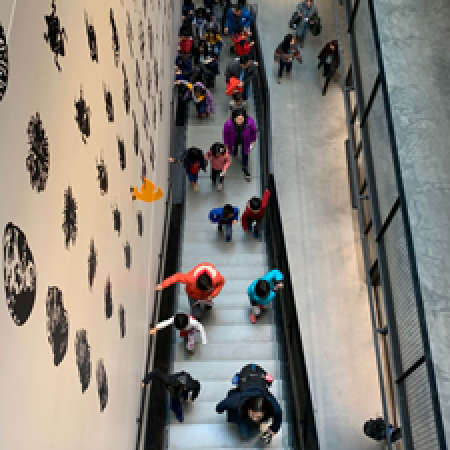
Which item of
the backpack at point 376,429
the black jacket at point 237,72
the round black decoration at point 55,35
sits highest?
the black jacket at point 237,72

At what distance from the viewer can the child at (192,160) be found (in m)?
9.62

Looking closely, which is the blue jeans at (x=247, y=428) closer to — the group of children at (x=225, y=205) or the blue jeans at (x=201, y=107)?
the group of children at (x=225, y=205)

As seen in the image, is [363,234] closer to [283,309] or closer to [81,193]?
[283,309]

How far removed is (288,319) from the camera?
7.66 m

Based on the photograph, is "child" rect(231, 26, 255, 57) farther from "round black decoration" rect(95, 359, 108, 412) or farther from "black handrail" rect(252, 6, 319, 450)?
"round black decoration" rect(95, 359, 108, 412)

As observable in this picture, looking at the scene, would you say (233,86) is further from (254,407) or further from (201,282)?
(254,407)

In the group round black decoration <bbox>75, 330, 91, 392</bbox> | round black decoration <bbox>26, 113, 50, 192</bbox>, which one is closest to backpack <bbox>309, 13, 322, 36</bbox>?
round black decoration <bbox>75, 330, 91, 392</bbox>

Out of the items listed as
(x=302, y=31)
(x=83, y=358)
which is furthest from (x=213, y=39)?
(x=83, y=358)

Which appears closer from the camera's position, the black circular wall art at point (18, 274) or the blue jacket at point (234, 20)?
the black circular wall art at point (18, 274)

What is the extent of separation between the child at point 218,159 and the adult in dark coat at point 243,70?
2.64m

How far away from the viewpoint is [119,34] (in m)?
4.85

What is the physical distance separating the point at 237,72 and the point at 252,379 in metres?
7.54

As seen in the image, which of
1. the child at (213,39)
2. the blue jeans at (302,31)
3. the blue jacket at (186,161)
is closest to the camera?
the blue jacket at (186,161)

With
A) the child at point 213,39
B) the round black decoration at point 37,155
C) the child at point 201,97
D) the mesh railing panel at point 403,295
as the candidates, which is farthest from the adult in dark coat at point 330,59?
the round black decoration at point 37,155
